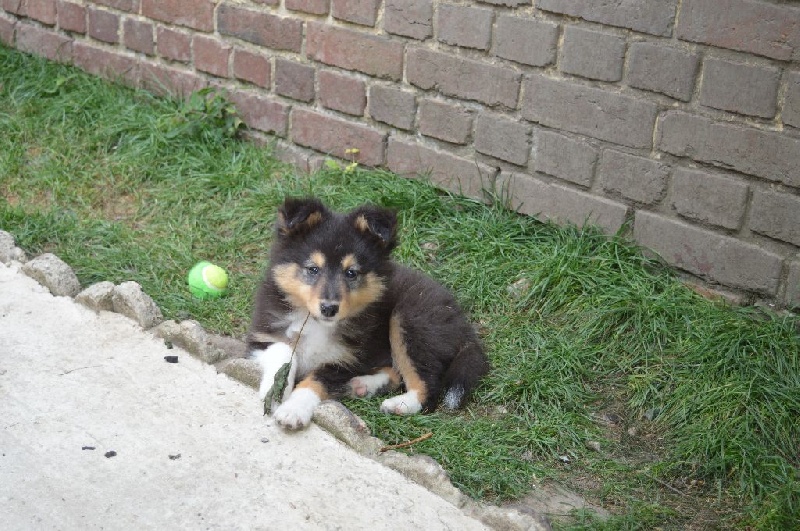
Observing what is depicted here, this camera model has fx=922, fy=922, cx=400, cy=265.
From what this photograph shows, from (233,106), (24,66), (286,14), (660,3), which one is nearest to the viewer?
(660,3)

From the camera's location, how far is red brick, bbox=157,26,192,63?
6.32 m

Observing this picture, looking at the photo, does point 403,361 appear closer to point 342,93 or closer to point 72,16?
point 342,93

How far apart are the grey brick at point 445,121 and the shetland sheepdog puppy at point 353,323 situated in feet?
4.15

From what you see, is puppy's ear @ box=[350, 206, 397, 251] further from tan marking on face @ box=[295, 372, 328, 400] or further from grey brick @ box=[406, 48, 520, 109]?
grey brick @ box=[406, 48, 520, 109]

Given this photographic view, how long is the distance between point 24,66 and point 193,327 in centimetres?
395

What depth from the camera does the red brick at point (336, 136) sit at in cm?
562

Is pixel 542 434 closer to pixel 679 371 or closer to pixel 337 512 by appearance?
pixel 679 371

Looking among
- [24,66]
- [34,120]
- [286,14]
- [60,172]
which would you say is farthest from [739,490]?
[24,66]

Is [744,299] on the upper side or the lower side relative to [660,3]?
lower

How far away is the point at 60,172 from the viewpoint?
19.4 ft

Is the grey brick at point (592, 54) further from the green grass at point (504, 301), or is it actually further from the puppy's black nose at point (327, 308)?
the puppy's black nose at point (327, 308)

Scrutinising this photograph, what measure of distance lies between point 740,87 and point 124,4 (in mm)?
4361

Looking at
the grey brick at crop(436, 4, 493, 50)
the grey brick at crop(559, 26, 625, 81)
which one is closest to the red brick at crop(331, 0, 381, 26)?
the grey brick at crop(436, 4, 493, 50)

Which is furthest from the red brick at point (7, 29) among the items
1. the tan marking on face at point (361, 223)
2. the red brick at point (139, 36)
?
the tan marking on face at point (361, 223)
